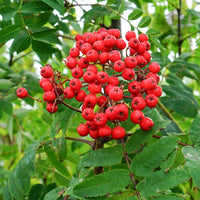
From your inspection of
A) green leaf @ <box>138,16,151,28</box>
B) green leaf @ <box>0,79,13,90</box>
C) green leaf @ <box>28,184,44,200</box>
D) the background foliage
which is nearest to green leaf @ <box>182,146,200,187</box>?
the background foliage

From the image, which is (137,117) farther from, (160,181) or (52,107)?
(52,107)

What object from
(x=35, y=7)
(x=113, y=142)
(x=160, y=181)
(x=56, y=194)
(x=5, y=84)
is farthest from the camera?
(x=5, y=84)

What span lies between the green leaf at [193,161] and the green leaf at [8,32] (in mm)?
859

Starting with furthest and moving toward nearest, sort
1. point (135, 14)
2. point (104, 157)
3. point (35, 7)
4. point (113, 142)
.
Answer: point (113, 142)
point (135, 14)
point (35, 7)
point (104, 157)

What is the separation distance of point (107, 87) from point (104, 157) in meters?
0.24

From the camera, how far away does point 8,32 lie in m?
1.21

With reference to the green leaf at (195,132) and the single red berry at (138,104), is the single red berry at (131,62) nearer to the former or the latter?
the single red berry at (138,104)

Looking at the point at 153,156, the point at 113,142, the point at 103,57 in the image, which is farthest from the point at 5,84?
the point at 153,156

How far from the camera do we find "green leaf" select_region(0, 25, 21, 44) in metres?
1.19

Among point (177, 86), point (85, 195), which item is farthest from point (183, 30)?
point (85, 195)

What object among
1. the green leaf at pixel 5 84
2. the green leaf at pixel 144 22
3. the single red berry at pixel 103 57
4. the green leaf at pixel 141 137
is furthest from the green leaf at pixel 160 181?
the green leaf at pixel 5 84

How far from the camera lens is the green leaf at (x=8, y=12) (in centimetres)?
117

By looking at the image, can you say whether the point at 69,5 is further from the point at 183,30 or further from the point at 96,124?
the point at 183,30

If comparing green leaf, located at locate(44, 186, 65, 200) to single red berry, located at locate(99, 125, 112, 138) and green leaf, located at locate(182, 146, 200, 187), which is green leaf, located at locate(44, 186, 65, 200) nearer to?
single red berry, located at locate(99, 125, 112, 138)
